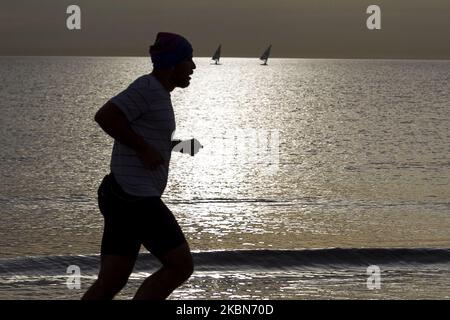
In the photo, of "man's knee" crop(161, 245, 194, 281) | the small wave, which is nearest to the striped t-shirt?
"man's knee" crop(161, 245, 194, 281)

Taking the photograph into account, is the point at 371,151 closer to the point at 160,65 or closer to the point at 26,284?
the point at 26,284

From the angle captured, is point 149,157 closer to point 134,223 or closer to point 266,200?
point 134,223

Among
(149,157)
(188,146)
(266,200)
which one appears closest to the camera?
(149,157)

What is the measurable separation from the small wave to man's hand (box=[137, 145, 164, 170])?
8.10m

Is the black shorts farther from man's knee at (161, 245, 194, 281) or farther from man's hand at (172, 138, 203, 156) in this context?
man's hand at (172, 138, 203, 156)

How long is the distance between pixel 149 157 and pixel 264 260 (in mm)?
9306

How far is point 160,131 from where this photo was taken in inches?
240

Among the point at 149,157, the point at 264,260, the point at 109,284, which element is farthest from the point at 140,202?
the point at 264,260

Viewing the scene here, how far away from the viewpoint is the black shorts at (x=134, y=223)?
19.8 ft

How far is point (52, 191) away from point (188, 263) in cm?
2186

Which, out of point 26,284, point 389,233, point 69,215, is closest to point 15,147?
point 69,215

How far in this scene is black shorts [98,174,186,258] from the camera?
238 inches

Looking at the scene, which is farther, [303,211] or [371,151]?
[371,151]

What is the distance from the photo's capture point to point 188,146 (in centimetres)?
616
